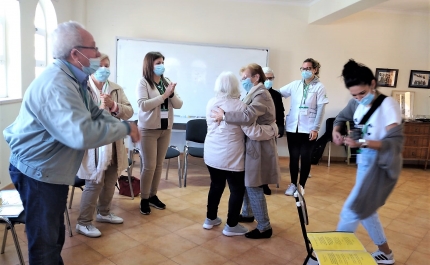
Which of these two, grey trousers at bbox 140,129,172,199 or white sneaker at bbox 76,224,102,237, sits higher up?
grey trousers at bbox 140,129,172,199

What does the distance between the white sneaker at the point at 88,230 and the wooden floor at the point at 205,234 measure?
1.5 inches

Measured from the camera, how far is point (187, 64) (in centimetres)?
555

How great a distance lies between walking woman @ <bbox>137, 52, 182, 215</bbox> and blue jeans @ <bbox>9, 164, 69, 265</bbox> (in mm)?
1429

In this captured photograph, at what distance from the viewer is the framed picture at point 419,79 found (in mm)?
6066

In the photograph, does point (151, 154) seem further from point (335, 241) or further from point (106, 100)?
point (335, 241)

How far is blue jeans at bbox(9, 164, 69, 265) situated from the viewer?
4.93 feet

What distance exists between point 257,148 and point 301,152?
1428mm

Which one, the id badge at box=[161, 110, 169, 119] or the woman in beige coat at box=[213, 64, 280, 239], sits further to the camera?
the id badge at box=[161, 110, 169, 119]

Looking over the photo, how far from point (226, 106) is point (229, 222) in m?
0.97

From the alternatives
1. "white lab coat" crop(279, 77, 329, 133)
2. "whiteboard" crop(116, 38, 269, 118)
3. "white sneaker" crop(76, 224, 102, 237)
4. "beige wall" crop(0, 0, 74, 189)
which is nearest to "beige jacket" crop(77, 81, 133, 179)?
"white sneaker" crop(76, 224, 102, 237)

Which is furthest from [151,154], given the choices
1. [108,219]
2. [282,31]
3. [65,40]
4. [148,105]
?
[282,31]

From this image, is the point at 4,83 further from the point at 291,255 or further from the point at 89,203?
the point at 291,255

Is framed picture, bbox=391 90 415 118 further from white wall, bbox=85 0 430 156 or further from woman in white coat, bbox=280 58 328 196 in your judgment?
woman in white coat, bbox=280 58 328 196

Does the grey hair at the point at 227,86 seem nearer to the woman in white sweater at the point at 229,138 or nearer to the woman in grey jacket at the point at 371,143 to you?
the woman in white sweater at the point at 229,138
